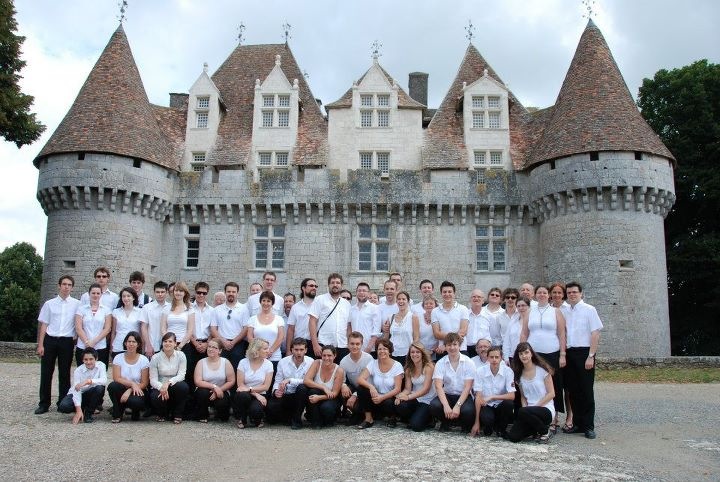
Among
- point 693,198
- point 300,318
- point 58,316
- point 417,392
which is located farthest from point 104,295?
point 693,198

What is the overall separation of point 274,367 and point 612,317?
1344 cm

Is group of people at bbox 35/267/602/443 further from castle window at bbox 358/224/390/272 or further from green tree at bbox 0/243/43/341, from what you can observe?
green tree at bbox 0/243/43/341

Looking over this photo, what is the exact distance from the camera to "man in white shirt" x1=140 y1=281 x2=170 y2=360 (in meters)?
9.14

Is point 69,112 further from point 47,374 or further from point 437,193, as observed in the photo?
point 47,374

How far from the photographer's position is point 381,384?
8391 mm

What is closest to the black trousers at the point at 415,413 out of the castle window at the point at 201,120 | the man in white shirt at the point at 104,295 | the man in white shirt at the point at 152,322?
the man in white shirt at the point at 152,322

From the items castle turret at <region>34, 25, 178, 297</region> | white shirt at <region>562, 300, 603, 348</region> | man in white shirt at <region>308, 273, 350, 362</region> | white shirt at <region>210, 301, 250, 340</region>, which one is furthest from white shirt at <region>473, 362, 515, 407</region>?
castle turret at <region>34, 25, 178, 297</region>

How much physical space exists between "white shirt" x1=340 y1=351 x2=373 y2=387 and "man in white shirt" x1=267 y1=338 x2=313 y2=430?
513 millimetres

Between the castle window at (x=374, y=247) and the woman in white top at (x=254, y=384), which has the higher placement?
the castle window at (x=374, y=247)

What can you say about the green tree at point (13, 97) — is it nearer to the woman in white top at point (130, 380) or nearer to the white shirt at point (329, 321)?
the woman in white top at point (130, 380)

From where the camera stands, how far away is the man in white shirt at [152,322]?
30.0ft

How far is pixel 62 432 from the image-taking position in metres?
7.72

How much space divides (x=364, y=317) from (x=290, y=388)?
1.55m

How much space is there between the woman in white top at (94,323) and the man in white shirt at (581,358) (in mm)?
6459
